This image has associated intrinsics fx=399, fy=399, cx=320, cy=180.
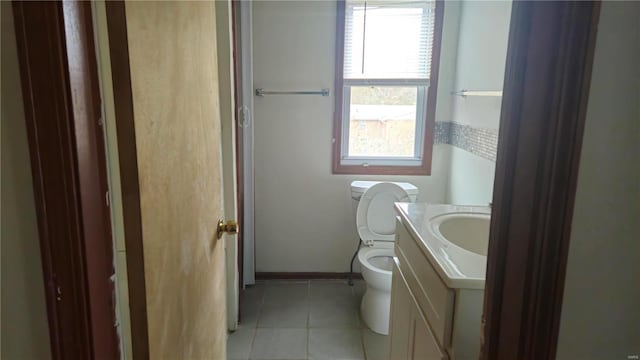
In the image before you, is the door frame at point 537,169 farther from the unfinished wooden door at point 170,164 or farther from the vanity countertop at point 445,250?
the unfinished wooden door at point 170,164

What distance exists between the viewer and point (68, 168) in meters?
0.54

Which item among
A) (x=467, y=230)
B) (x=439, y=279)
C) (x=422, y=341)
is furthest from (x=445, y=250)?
(x=467, y=230)

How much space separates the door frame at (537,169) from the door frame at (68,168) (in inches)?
23.8

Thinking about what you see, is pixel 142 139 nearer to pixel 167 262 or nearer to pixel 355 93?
pixel 167 262

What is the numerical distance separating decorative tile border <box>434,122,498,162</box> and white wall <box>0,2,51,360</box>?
1681 mm

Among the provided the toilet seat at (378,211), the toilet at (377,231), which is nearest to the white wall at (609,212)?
the toilet at (377,231)

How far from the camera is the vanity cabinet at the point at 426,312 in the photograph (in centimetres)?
102

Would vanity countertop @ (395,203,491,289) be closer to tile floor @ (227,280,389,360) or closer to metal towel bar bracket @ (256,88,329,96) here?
tile floor @ (227,280,389,360)

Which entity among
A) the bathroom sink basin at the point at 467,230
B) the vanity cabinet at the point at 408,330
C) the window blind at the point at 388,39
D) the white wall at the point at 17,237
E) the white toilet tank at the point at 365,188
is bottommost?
the vanity cabinet at the point at 408,330

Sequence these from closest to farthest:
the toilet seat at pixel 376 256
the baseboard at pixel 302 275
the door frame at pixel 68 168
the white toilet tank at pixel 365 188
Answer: the door frame at pixel 68 168
the toilet seat at pixel 376 256
the white toilet tank at pixel 365 188
the baseboard at pixel 302 275

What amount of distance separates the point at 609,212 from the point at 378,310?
6.18ft

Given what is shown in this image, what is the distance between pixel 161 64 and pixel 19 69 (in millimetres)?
284

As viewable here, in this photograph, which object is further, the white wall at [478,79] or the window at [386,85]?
the window at [386,85]

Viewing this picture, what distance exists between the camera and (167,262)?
32.6 inches
